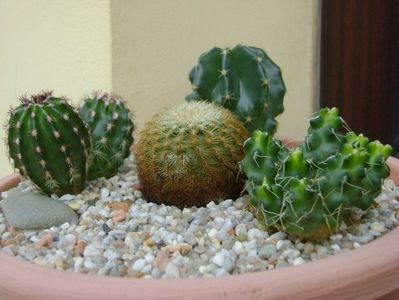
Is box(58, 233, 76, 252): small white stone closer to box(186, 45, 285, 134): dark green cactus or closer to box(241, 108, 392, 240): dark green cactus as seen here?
box(241, 108, 392, 240): dark green cactus

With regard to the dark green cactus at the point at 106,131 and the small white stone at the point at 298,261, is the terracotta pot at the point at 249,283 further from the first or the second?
the dark green cactus at the point at 106,131

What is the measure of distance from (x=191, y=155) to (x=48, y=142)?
339 millimetres

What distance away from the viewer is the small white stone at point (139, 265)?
1290mm

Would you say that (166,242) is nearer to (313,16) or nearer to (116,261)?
(116,261)

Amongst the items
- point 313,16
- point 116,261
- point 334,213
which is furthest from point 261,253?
point 313,16

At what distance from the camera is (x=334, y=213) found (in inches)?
52.3

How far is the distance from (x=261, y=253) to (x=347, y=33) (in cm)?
164

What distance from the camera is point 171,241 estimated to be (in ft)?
4.62

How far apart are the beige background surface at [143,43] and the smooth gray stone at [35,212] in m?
0.57

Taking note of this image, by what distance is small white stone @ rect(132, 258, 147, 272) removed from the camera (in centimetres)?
129

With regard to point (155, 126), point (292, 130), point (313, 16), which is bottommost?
point (292, 130)

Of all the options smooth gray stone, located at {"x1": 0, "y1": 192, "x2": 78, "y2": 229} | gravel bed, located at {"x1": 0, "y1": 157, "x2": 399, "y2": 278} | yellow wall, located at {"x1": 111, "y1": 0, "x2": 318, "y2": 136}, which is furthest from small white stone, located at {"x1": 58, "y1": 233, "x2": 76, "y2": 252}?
yellow wall, located at {"x1": 111, "y1": 0, "x2": 318, "y2": 136}

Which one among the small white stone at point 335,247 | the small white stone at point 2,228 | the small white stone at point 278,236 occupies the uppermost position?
the small white stone at point 278,236

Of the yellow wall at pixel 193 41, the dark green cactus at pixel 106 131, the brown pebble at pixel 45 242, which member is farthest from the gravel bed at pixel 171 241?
the yellow wall at pixel 193 41
